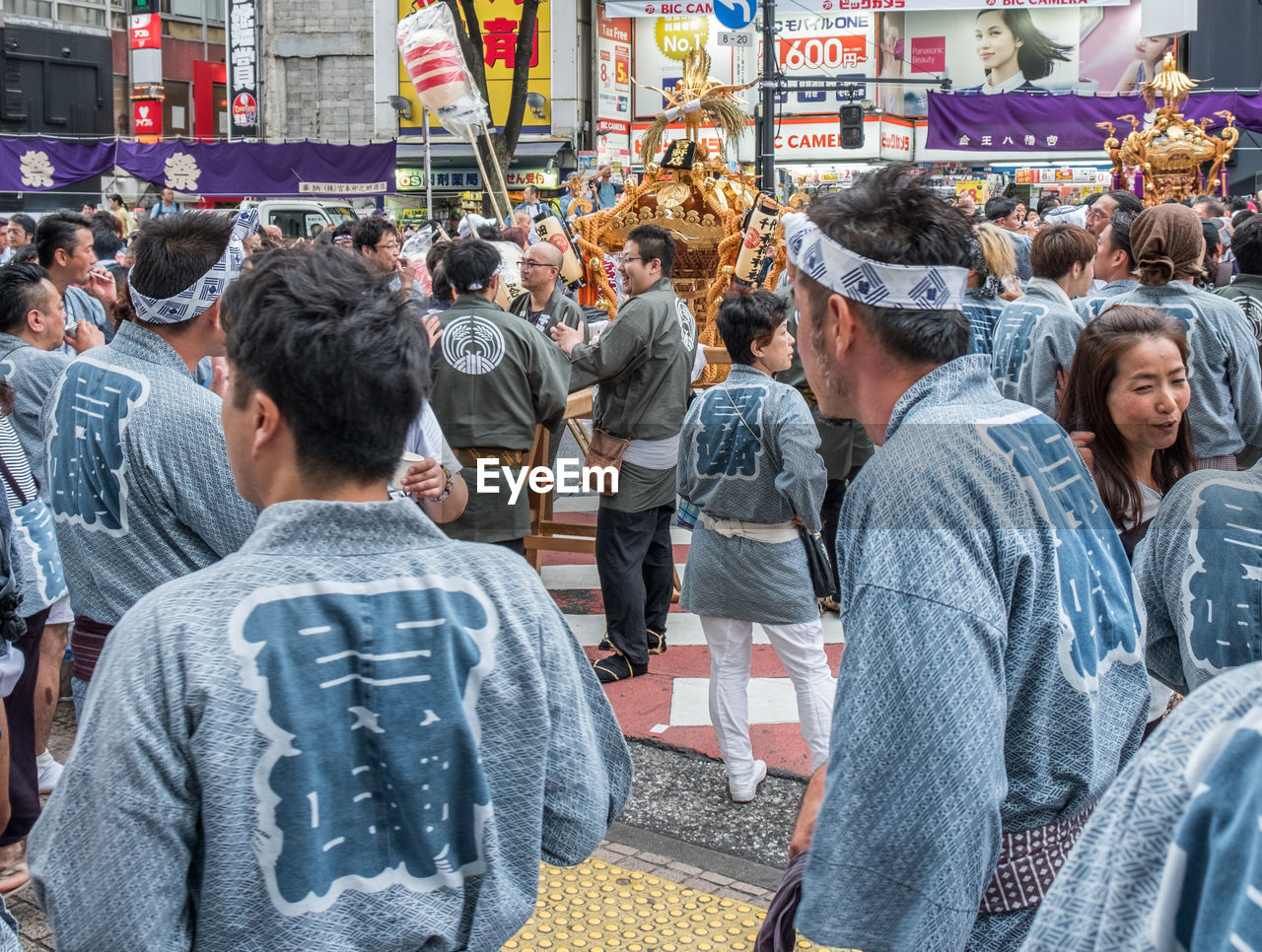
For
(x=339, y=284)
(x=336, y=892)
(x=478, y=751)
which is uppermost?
(x=339, y=284)

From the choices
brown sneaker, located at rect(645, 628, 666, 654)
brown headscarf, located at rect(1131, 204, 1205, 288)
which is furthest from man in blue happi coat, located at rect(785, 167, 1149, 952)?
brown sneaker, located at rect(645, 628, 666, 654)

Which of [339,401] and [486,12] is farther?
[486,12]

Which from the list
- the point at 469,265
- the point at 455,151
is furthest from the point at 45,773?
the point at 455,151

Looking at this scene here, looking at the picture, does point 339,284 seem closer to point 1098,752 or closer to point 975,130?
point 1098,752

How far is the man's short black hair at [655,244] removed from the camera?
223 inches

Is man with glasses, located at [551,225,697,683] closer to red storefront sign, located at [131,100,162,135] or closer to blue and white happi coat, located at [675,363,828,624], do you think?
blue and white happi coat, located at [675,363,828,624]

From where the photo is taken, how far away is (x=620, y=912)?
3504 millimetres

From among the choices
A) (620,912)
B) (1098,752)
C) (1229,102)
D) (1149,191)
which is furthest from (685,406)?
(1229,102)

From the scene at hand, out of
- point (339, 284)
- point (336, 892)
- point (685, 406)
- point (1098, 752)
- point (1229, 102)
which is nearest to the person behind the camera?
point (336, 892)

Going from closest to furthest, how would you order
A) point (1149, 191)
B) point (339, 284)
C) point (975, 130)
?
point (339, 284) → point (1149, 191) → point (975, 130)

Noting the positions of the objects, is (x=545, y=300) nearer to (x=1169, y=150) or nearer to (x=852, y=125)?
(x=1169, y=150)

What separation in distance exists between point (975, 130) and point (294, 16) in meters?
17.7

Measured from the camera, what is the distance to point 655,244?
568cm

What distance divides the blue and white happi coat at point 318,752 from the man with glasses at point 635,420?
3.87 metres
